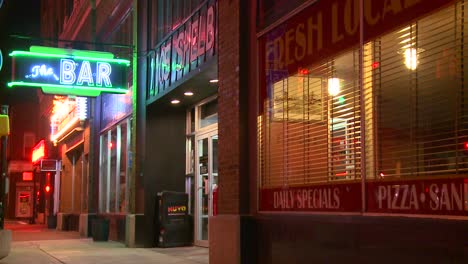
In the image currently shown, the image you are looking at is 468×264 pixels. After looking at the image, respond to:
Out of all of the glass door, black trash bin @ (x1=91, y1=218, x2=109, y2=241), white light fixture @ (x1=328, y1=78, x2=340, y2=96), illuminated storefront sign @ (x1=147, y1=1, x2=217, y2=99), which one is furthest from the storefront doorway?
white light fixture @ (x1=328, y1=78, x2=340, y2=96)

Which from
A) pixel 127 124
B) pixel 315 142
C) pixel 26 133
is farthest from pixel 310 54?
pixel 26 133

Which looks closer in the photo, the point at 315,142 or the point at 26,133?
the point at 315,142

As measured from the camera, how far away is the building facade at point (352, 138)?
566 centimetres

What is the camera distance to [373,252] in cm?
645

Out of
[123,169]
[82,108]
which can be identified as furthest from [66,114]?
[123,169]

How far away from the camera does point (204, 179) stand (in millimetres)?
14531

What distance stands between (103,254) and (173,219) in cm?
188

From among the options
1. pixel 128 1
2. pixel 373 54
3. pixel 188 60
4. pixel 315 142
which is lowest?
pixel 315 142

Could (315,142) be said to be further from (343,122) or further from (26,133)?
(26,133)

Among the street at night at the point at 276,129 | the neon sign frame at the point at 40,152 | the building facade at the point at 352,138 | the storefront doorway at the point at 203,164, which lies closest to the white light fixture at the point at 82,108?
the street at night at the point at 276,129

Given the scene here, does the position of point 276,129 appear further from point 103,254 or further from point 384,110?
point 103,254

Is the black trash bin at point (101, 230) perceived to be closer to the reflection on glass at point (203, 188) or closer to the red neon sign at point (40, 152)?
the reflection on glass at point (203, 188)

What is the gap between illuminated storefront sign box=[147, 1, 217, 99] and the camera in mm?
11711

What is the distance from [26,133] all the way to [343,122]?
5256 cm
